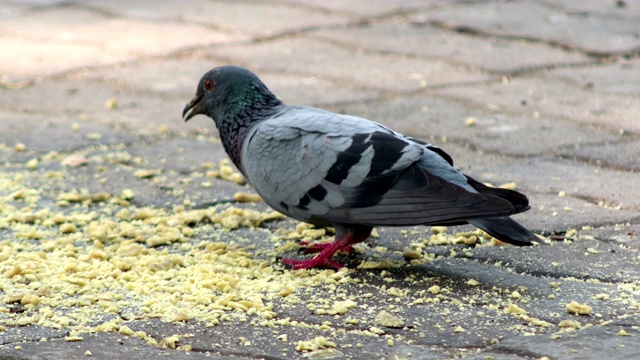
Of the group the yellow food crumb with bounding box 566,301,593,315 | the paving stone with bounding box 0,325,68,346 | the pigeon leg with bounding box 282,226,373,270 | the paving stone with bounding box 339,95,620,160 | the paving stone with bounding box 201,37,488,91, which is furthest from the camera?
the paving stone with bounding box 201,37,488,91

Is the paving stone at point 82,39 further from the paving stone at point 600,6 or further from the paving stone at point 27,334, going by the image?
the paving stone at point 27,334

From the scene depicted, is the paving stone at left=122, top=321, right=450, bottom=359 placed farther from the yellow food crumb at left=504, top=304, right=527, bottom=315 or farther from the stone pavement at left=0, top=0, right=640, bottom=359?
the yellow food crumb at left=504, top=304, right=527, bottom=315

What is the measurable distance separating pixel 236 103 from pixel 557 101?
230cm

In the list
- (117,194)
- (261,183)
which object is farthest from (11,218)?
(261,183)

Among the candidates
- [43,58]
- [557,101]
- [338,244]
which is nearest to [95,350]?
[338,244]

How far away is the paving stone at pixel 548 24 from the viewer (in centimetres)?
621

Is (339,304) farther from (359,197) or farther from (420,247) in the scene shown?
(420,247)

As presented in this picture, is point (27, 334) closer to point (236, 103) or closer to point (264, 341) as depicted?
point (264, 341)

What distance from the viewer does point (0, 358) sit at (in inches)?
92.9

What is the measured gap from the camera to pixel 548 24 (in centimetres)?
Answer: 672

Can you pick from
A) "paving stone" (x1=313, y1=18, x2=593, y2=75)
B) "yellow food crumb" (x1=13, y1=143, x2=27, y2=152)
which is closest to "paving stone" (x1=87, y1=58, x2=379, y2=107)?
"paving stone" (x1=313, y1=18, x2=593, y2=75)

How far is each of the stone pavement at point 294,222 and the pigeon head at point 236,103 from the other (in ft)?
1.15

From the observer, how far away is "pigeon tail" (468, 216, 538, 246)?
9.18 feet

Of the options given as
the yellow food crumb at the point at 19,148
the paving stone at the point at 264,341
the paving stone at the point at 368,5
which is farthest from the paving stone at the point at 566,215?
the paving stone at the point at 368,5
